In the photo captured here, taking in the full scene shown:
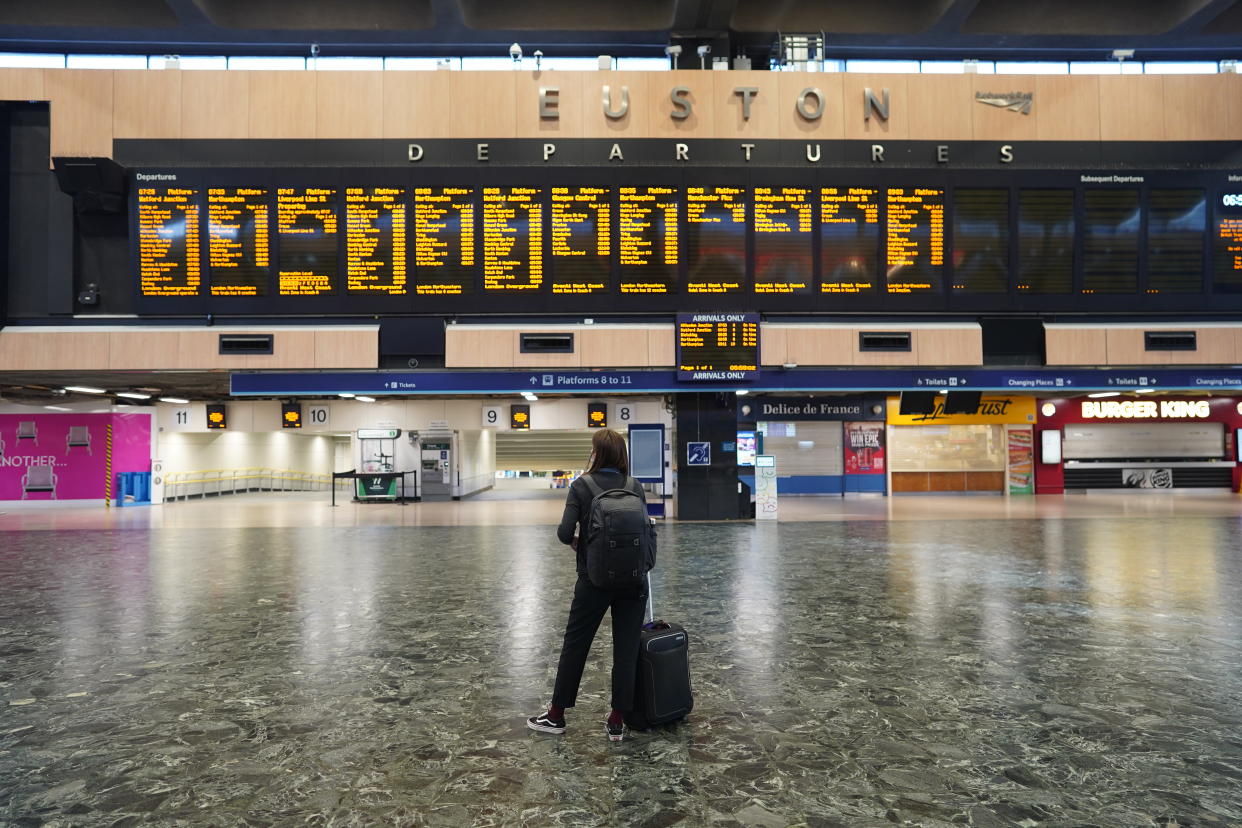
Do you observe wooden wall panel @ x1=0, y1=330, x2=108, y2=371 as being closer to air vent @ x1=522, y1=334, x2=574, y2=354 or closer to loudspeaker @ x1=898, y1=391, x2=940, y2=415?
air vent @ x1=522, y1=334, x2=574, y2=354

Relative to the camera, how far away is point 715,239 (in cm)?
1214

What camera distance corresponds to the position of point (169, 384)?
15.9 meters

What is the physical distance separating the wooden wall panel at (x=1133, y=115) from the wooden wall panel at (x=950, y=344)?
4.35 metres

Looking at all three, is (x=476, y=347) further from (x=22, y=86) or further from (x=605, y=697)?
(x=22, y=86)

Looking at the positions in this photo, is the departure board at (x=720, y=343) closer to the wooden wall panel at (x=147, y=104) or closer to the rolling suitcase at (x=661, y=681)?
the rolling suitcase at (x=661, y=681)

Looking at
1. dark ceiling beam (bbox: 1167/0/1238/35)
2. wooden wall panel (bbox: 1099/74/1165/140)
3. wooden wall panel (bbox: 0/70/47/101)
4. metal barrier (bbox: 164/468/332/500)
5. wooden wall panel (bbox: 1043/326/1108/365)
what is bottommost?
metal barrier (bbox: 164/468/332/500)

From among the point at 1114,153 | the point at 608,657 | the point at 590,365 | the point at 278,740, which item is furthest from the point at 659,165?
the point at 278,740

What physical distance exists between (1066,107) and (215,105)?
1523cm

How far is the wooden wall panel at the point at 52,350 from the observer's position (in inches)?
478

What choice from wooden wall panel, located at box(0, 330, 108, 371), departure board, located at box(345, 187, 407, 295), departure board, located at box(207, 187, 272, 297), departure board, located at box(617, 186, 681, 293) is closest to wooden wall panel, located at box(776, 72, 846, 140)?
departure board, located at box(617, 186, 681, 293)

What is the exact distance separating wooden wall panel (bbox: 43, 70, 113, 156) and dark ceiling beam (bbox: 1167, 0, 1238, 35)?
71.9 feet

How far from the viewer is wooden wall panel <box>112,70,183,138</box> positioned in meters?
12.2

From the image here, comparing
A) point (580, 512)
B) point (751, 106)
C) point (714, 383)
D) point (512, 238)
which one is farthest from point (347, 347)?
point (580, 512)

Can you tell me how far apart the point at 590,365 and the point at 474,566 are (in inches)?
188
